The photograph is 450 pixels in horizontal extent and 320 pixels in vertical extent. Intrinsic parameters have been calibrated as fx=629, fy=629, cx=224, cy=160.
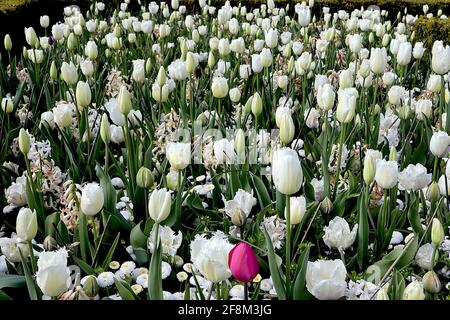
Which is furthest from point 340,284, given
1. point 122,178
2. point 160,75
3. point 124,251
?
point 160,75

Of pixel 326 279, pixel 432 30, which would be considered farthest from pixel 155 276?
Answer: pixel 432 30

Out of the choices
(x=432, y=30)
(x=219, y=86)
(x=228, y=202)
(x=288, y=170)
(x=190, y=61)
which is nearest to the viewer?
(x=288, y=170)

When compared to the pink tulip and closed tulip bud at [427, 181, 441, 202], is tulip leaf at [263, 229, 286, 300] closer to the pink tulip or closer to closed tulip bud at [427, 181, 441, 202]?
the pink tulip

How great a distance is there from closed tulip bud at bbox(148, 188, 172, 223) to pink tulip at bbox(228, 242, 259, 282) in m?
0.37

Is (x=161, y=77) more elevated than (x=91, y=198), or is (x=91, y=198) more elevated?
(x=161, y=77)

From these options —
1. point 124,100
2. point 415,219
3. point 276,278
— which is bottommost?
point 415,219

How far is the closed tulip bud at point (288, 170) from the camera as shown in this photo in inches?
62.9

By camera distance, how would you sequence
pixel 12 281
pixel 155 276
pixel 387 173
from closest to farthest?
pixel 155 276 → pixel 12 281 → pixel 387 173

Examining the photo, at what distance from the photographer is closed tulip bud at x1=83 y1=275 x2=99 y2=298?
69.2 inches

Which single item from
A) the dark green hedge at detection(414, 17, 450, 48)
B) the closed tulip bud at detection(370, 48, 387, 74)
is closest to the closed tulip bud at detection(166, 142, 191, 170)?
the closed tulip bud at detection(370, 48, 387, 74)

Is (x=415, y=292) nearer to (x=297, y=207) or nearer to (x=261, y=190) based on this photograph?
(x=297, y=207)

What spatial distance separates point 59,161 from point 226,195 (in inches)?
36.0

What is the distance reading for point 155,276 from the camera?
1.73 metres

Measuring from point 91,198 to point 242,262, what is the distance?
0.67 m
